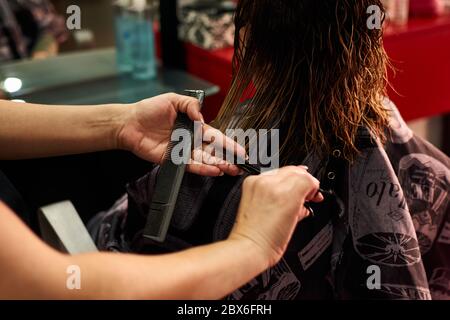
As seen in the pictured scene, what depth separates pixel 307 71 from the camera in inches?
39.4

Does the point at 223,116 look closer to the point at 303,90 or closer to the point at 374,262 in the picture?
the point at 303,90

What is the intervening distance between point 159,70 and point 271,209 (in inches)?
53.9

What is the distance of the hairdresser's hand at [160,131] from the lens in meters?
0.99

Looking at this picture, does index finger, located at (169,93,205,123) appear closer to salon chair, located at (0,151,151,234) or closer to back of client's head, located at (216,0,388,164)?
back of client's head, located at (216,0,388,164)

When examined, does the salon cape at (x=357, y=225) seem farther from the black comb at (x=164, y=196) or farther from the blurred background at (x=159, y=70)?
the blurred background at (x=159, y=70)

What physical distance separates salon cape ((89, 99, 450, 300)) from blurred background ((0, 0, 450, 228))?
1.49ft

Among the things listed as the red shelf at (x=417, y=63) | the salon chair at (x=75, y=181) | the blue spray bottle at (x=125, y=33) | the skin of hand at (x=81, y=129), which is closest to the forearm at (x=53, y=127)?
the skin of hand at (x=81, y=129)

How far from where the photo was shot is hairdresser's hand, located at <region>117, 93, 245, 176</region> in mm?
989

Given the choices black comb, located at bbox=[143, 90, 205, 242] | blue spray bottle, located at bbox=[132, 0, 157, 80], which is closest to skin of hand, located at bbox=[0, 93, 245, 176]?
black comb, located at bbox=[143, 90, 205, 242]

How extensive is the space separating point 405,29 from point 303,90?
48.7 inches

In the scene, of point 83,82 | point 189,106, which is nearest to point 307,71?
point 189,106

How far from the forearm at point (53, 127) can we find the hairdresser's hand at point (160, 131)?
0.03 meters

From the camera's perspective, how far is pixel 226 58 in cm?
173

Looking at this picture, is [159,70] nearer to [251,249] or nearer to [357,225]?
[357,225]
